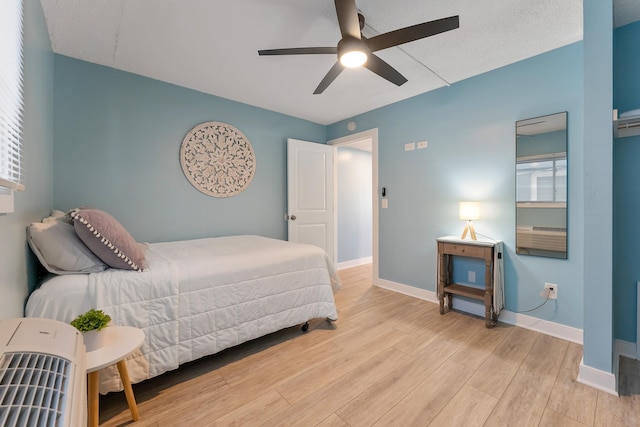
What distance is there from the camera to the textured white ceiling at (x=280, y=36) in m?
1.79

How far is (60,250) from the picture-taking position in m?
1.45

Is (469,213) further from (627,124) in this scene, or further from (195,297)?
(195,297)

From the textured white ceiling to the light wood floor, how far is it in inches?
96.0

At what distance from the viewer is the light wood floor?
4.63 ft

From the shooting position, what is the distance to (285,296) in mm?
2135

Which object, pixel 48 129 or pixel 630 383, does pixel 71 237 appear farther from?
pixel 630 383

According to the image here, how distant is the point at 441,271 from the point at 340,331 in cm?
122

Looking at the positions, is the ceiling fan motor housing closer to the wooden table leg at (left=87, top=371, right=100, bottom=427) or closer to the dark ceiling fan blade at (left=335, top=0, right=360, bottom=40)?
the dark ceiling fan blade at (left=335, top=0, right=360, bottom=40)

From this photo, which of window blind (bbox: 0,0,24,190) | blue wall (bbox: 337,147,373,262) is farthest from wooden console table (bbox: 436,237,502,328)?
window blind (bbox: 0,0,24,190)

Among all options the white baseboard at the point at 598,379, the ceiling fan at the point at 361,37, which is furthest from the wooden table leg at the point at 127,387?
the white baseboard at the point at 598,379

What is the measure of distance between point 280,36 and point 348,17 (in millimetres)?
823

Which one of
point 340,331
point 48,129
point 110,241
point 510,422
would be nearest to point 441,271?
point 340,331

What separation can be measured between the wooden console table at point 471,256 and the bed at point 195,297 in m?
1.21

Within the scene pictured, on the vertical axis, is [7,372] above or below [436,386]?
above
